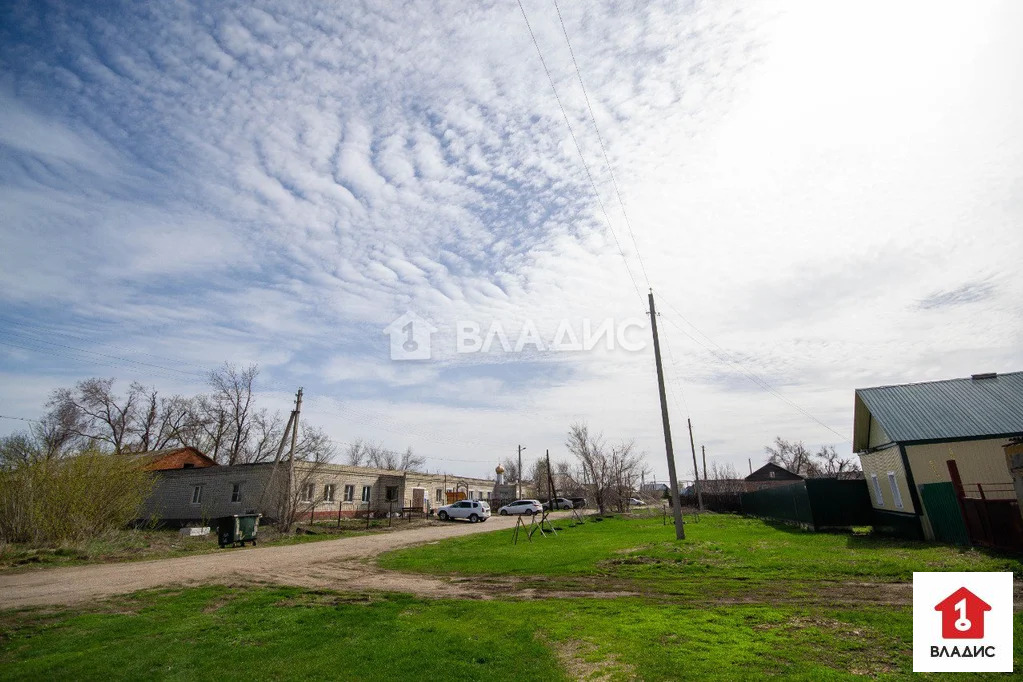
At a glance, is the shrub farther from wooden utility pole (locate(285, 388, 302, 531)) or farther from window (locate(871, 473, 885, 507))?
window (locate(871, 473, 885, 507))

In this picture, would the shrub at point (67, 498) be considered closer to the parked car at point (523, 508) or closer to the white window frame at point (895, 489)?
the parked car at point (523, 508)

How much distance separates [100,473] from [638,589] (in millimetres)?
22370

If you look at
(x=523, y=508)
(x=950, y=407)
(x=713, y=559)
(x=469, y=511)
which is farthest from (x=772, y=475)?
(x=713, y=559)

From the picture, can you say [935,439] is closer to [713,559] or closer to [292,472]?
[713,559]

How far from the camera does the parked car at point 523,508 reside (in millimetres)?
44375

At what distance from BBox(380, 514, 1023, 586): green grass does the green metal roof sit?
4422 millimetres

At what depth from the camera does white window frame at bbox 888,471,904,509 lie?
1853 centimetres

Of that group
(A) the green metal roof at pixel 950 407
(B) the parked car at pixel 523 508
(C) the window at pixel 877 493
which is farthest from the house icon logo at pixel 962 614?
(B) the parked car at pixel 523 508

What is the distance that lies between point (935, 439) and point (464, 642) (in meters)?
18.9

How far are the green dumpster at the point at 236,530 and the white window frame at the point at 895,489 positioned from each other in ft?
90.5

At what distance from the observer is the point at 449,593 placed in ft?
36.9

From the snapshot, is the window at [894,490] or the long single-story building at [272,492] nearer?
→ the window at [894,490]

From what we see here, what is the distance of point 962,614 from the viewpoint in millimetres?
6285

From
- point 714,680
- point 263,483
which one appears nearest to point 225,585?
point 714,680
